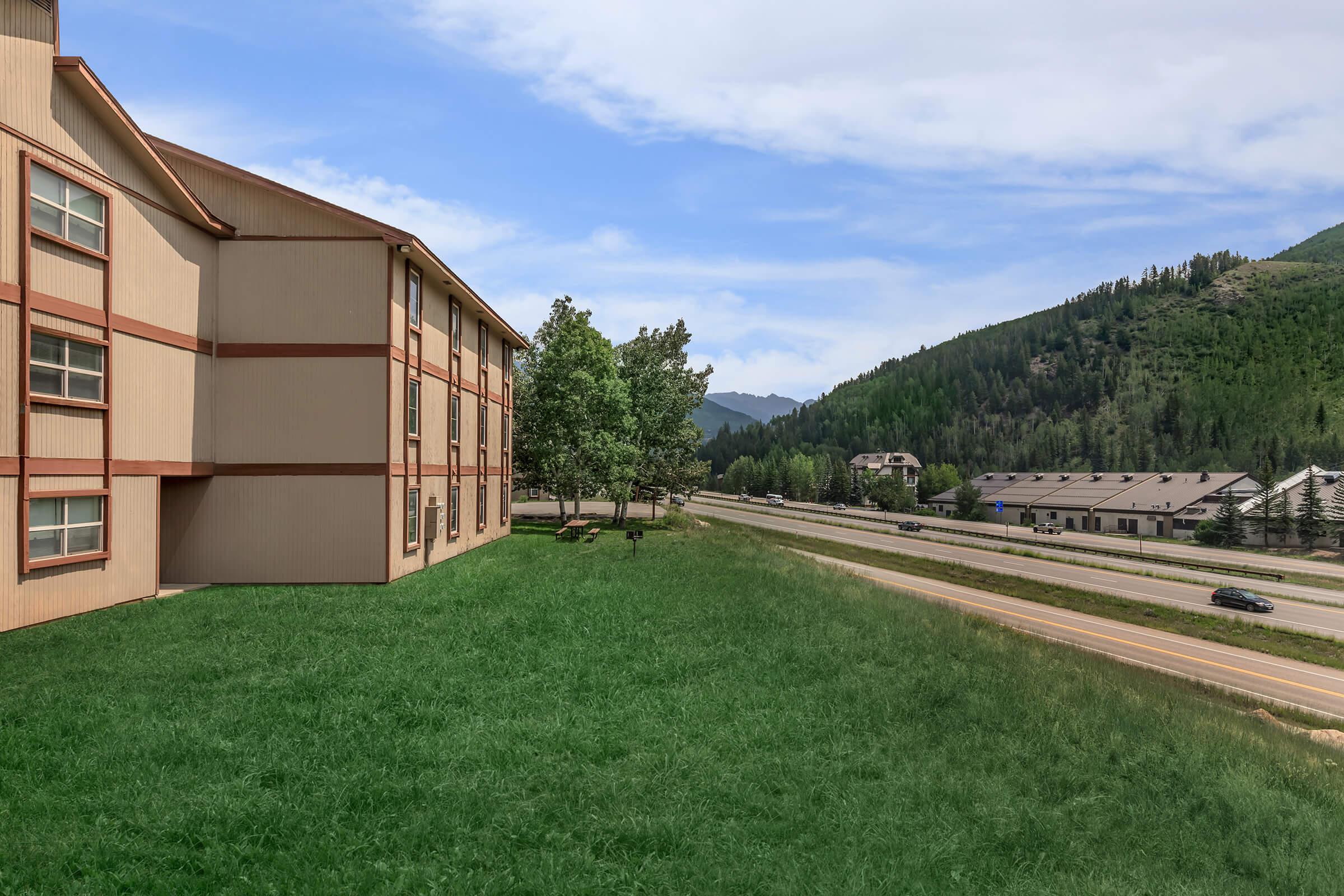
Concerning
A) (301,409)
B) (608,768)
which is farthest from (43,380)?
(608,768)

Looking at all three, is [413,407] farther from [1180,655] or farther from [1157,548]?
[1157,548]

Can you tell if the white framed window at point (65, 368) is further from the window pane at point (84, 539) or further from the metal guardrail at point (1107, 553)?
the metal guardrail at point (1107, 553)

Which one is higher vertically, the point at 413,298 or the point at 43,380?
the point at 413,298

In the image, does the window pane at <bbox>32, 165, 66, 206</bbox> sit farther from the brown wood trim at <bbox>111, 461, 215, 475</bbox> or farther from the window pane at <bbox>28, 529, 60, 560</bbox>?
the window pane at <bbox>28, 529, 60, 560</bbox>

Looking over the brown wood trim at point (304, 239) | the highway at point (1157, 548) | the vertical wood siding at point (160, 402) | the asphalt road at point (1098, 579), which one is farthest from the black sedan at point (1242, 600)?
the vertical wood siding at point (160, 402)

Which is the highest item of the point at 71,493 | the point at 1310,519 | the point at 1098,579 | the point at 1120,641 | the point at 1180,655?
the point at 71,493

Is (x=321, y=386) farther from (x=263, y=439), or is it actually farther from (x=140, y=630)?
(x=140, y=630)

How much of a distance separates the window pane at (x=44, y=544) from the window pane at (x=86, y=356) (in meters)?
3.73

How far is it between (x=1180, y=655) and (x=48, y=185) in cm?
3957

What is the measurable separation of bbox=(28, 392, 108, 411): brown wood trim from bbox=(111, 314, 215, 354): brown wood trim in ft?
6.25

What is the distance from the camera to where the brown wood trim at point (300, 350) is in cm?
2039

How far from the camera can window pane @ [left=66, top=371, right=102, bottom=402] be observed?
50.8 feet

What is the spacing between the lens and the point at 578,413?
1614 inches

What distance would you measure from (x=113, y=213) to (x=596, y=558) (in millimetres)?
18360
